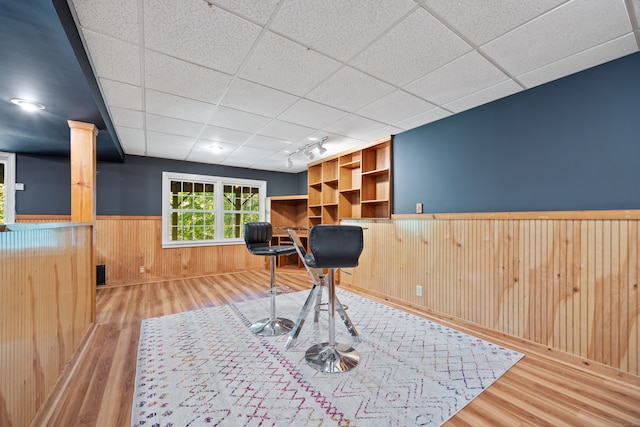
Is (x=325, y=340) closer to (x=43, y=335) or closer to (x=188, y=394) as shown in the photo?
(x=188, y=394)

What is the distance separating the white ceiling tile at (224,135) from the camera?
358 cm

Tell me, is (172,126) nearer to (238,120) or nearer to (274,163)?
(238,120)

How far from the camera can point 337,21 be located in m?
1.61

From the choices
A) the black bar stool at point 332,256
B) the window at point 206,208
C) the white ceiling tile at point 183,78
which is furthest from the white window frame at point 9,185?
the black bar stool at point 332,256

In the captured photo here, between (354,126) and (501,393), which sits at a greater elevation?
(354,126)

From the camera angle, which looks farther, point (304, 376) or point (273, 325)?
point (273, 325)

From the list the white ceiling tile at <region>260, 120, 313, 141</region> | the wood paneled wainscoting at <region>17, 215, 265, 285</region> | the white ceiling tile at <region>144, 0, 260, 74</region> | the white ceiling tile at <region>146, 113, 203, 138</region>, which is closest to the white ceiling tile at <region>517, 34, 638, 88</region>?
the white ceiling tile at <region>144, 0, 260, 74</region>

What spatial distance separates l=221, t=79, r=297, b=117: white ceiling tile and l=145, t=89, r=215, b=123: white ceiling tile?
0.99 feet

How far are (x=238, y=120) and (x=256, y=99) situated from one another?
2.18 ft

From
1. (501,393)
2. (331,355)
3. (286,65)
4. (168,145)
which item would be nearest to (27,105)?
(168,145)

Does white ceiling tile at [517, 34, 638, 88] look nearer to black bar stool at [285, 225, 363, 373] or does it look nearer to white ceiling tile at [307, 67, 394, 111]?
white ceiling tile at [307, 67, 394, 111]

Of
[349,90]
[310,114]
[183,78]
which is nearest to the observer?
[183,78]

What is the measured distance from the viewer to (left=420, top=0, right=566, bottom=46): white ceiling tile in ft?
4.83

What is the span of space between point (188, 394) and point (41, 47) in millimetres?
2344
